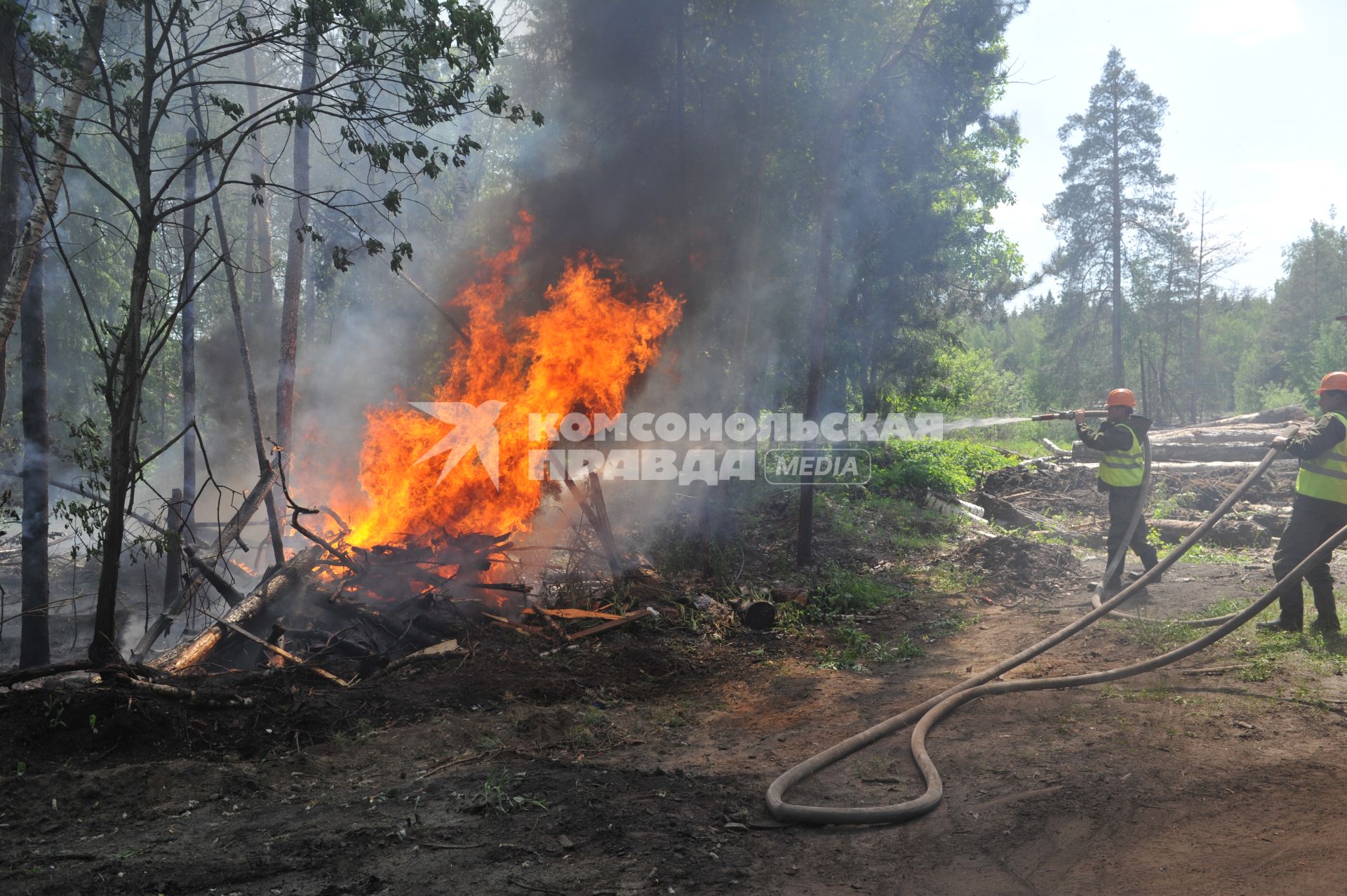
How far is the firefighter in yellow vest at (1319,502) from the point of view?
694 cm

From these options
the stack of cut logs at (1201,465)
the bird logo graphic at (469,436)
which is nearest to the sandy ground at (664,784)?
the bird logo graphic at (469,436)

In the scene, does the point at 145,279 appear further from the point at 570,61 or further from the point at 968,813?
the point at 570,61

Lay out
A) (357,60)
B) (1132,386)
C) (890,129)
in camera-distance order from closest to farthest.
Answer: (357,60), (890,129), (1132,386)

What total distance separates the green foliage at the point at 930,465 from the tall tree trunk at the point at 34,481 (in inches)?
596

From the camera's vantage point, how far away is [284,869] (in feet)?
12.1

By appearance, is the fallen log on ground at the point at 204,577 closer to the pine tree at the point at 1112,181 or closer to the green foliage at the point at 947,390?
the green foliage at the point at 947,390

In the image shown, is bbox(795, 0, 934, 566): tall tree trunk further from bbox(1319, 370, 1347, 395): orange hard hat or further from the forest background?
bbox(1319, 370, 1347, 395): orange hard hat

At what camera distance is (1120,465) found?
927cm

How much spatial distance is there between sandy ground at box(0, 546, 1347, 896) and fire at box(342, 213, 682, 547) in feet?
13.4

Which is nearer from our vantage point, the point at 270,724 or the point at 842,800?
the point at 842,800

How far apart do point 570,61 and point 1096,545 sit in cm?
1321

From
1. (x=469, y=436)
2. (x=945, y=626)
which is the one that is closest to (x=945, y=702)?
(x=945, y=626)

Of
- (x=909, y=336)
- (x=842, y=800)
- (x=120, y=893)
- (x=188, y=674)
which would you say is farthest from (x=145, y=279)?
(x=909, y=336)

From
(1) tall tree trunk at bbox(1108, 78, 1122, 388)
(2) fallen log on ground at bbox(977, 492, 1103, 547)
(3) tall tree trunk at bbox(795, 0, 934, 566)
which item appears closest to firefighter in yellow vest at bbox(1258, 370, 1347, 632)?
(3) tall tree trunk at bbox(795, 0, 934, 566)
